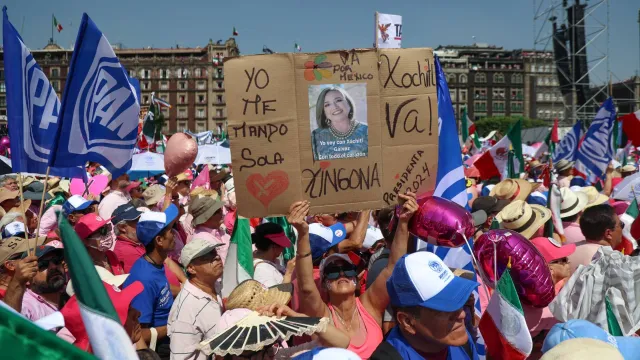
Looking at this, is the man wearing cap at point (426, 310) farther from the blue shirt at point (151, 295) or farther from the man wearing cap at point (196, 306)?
the blue shirt at point (151, 295)

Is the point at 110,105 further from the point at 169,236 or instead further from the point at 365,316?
the point at 365,316

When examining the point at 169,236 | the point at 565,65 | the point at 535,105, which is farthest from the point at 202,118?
the point at 169,236

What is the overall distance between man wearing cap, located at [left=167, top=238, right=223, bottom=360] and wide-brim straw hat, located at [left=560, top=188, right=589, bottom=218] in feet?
11.5

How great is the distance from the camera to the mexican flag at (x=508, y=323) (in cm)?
252

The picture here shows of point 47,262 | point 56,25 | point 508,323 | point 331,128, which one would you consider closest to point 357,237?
point 331,128

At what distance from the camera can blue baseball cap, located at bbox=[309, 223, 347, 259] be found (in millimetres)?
4039

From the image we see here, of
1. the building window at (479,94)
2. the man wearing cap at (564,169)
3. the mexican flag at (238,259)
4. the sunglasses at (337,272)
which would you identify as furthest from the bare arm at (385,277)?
the building window at (479,94)

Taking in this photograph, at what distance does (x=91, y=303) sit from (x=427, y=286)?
1486 millimetres

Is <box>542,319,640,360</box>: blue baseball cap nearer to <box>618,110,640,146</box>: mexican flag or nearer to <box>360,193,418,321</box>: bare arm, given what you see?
<box>360,193,418,321</box>: bare arm

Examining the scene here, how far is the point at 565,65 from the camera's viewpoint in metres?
48.5

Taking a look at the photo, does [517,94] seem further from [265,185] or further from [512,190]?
[265,185]

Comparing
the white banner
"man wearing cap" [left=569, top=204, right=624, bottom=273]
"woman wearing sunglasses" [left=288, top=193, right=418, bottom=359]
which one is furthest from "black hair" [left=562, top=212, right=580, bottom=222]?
"woman wearing sunglasses" [left=288, top=193, right=418, bottom=359]

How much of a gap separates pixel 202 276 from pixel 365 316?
0.95 metres

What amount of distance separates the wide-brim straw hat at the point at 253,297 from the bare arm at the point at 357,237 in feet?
4.91
